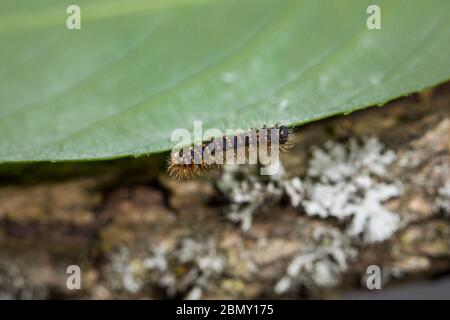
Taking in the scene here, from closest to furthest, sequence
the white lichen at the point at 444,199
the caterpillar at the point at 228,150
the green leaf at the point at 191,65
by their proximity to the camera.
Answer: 1. the green leaf at the point at 191,65
2. the caterpillar at the point at 228,150
3. the white lichen at the point at 444,199

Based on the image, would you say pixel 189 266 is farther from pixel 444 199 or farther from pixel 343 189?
pixel 444 199

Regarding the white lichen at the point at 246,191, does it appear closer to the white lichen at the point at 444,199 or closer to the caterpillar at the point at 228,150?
the caterpillar at the point at 228,150

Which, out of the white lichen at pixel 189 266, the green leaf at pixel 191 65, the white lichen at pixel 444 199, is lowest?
the white lichen at pixel 189 266

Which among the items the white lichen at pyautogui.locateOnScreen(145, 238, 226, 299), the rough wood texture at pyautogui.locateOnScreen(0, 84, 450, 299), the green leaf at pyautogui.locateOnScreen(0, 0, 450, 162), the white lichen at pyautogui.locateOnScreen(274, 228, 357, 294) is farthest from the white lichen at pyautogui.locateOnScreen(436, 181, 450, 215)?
the white lichen at pyautogui.locateOnScreen(145, 238, 226, 299)

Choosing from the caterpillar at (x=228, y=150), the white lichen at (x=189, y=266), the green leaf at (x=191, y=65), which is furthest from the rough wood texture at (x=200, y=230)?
the green leaf at (x=191, y=65)

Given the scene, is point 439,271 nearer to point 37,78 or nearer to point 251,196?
point 251,196

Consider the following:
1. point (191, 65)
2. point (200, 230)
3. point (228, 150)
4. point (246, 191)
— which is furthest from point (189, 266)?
point (191, 65)
